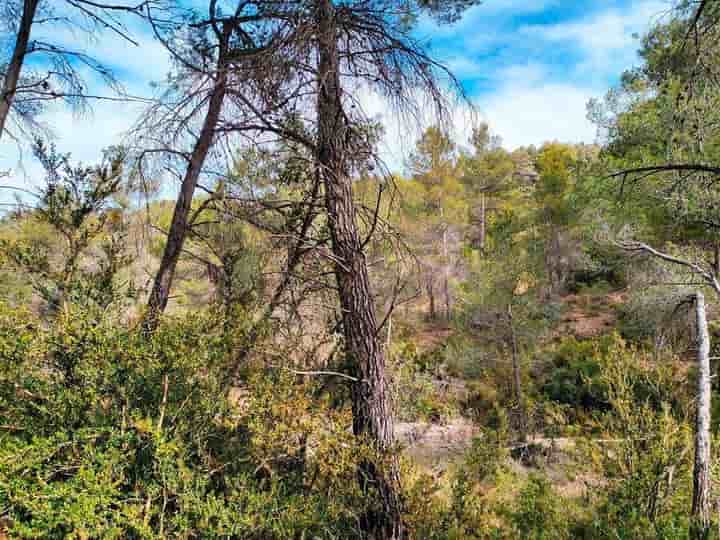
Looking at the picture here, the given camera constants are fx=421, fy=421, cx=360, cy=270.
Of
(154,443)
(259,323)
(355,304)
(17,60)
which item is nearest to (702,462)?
(355,304)

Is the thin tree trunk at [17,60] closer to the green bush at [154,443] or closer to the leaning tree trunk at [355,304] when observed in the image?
the green bush at [154,443]

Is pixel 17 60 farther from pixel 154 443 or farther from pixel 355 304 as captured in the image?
pixel 355 304

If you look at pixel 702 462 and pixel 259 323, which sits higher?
pixel 259 323

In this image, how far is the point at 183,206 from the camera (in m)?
3.25

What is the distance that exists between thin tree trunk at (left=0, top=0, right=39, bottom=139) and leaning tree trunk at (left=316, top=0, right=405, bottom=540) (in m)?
1.89

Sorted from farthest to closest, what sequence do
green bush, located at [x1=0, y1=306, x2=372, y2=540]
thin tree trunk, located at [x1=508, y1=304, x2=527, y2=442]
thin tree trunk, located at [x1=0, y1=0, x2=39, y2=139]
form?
thin tree trunk, located at [x1=508, y1=304, x2=527, y2=442], thin tree trunk, located at [x1=0, y1=0, x2=39, y2=139], green bush, located at [x1=0, y1=306, x2=372, y2=540]

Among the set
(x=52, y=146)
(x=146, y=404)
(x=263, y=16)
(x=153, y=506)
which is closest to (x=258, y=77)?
(x=263, y=16)

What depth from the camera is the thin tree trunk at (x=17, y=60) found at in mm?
2662

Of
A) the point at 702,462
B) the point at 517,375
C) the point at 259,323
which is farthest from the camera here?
the point at 517,375

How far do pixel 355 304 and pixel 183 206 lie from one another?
5.17ft

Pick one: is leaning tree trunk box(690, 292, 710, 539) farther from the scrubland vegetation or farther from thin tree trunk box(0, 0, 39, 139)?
thin tree trunk box(0, 0, 39, 139)

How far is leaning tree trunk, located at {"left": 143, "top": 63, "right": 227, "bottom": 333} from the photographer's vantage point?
10.1ft

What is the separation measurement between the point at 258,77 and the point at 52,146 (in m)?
1.82

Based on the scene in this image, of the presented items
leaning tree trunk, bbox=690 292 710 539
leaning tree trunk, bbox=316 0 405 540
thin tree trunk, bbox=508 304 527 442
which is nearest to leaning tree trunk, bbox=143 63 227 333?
leaning tree trunk, bbox=316 0 405 540
